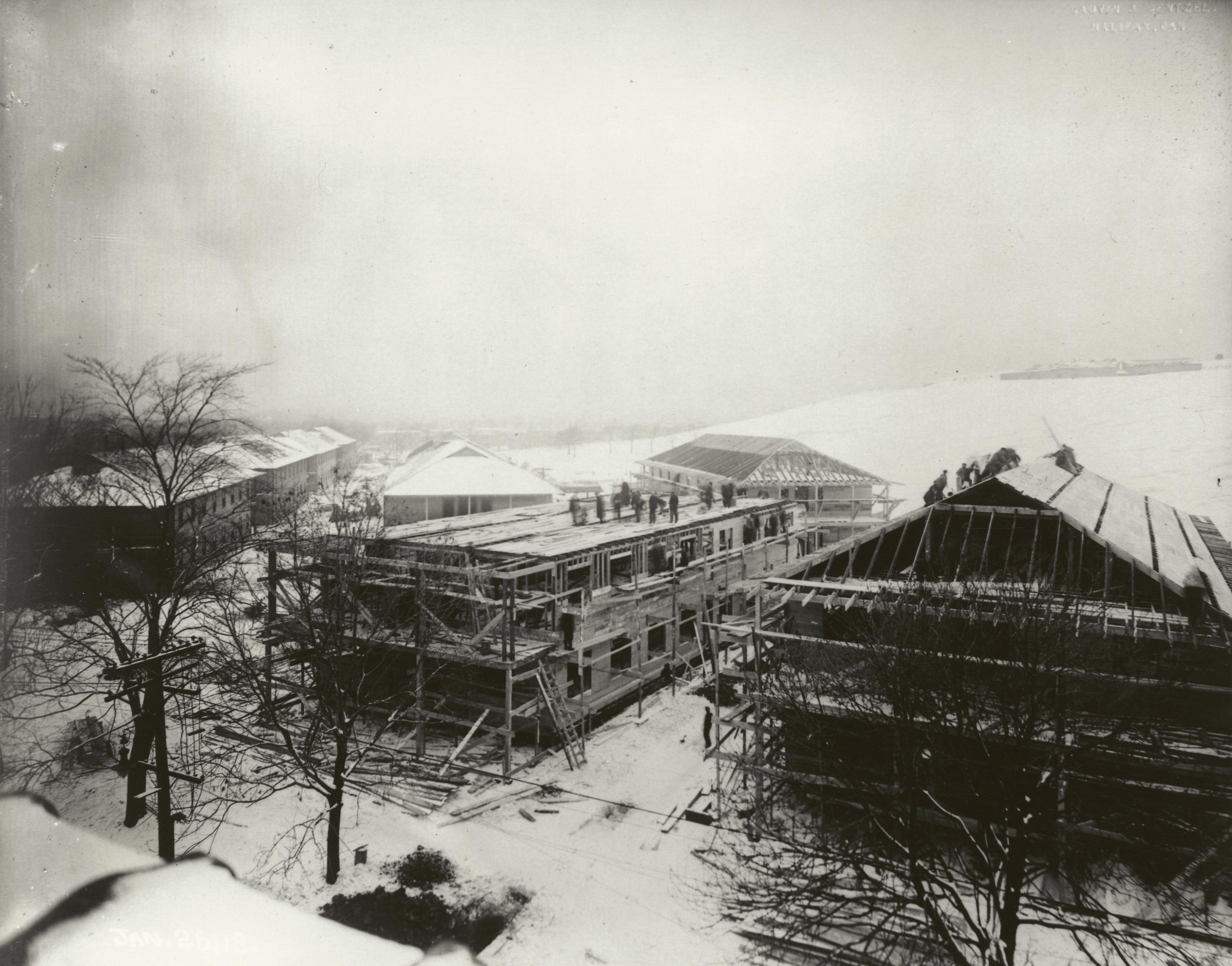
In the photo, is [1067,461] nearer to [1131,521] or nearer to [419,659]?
[1131,521]

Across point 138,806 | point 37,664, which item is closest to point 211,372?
point 37,664

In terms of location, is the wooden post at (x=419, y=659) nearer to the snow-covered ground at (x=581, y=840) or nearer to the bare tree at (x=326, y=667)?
the bare tree at (x=326, y=667)

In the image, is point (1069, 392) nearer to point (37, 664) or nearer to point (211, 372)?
point (211, 372)

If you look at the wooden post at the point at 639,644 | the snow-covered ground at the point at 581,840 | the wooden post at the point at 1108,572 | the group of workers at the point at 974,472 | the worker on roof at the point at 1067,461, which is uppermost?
the worker on roof at the point at 1067,461

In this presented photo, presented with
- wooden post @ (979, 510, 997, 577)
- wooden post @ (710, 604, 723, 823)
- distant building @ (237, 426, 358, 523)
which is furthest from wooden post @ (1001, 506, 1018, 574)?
distant building @ (237, 426, 358, 523)

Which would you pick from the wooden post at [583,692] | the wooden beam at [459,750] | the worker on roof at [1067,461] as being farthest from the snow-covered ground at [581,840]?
the worker on roof at [1067,461]
